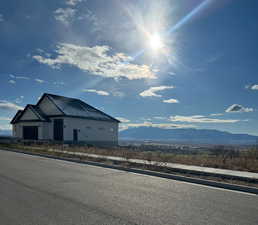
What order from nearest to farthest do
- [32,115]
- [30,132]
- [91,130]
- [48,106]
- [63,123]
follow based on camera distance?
[63,123]
[32,115]
[48,106]
[30,132]
[91,130]

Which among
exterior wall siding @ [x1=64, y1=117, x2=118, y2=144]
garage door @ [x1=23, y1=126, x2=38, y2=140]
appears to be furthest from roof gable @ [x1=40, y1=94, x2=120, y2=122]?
garage door @ [x1=23, y1=126, x2=38, y2=140]

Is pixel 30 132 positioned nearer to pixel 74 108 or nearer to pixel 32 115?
pixel 32 115

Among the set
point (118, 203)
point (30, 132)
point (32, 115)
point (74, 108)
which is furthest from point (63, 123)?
point (118, 203)

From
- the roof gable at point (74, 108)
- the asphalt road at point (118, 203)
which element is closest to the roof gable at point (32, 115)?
the roof gable at point (74, 108)

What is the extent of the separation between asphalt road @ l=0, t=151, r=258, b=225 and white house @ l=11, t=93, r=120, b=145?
981 inches

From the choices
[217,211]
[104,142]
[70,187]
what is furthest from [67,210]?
[104,142]

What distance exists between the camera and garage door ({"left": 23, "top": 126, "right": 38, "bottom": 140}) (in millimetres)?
34722

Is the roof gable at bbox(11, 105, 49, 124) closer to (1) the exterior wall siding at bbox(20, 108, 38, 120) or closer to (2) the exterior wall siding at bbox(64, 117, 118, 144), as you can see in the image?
(1) the exterior wall siding at bbox(20, 108, 38, 120)

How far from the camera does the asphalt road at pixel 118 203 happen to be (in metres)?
4.87

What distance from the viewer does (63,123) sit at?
3250 cm

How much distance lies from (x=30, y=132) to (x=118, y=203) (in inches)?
1300

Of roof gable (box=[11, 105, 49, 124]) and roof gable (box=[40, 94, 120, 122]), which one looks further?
roof gable (box=[11, 105, 49, 124])

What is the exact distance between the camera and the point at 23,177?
9.02 m

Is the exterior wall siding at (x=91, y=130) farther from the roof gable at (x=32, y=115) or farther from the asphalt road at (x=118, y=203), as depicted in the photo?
the asphalt road at (x=118, y=203)
